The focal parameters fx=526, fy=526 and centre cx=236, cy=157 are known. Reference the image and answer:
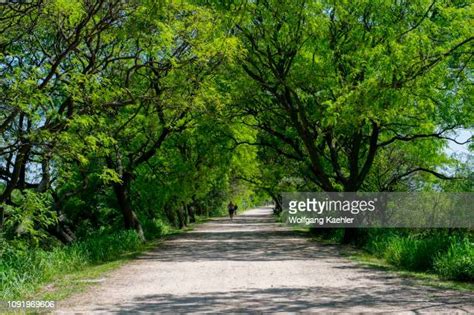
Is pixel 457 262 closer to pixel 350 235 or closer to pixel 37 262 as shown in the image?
pixel 37 262

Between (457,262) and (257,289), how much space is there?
4708 millimetres

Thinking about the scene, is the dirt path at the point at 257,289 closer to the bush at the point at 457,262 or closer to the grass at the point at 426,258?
the grass at the point at 426,258

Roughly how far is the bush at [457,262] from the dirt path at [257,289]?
40.9 inches

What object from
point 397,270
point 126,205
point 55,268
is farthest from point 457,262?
point 126,205

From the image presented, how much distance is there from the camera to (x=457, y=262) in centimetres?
1191

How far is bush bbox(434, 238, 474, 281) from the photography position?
37.9 ft

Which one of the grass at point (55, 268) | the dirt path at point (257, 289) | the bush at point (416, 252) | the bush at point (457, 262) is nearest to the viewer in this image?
the dirt path at point (257, 289)

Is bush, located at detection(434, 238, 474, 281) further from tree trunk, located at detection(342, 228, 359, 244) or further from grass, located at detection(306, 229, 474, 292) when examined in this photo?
tree trunk, located at detection(342, 228, 359, 244)

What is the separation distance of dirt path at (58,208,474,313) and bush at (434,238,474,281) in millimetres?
1040

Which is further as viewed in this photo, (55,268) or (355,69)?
(355,69)

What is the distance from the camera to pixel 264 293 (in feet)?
33.9

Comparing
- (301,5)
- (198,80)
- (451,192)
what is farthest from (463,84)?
(198,80)

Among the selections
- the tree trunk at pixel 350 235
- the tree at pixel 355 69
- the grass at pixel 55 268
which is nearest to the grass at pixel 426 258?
the tree trunk at pixel 350 235

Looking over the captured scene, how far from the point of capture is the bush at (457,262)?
37.9ft
